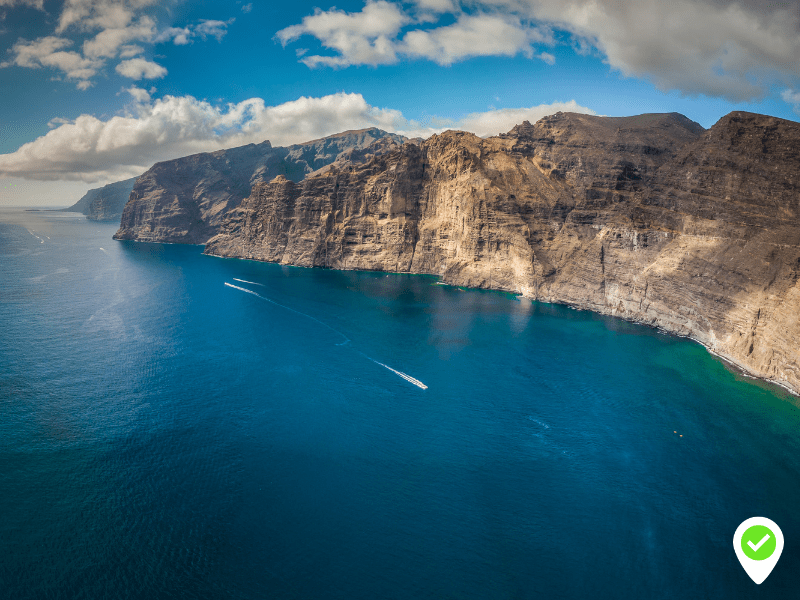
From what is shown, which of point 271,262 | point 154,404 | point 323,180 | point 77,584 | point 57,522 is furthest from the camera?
point 271,262

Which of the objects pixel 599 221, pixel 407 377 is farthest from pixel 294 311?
pixel 599 221

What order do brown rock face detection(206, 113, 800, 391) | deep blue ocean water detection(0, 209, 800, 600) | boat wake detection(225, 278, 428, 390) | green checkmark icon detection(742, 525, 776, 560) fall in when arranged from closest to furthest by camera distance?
deep blue ocean water detection(0, 209, 800, 600) < green checkmark icon detection(742, 525, 776, 560) < boat wake detection(225, 278, 428, 390) < brown rock face detection(206, 113, 800, 391)

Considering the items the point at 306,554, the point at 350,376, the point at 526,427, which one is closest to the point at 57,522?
the point at 306,554

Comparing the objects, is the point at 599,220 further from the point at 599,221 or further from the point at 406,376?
the point at 406,376

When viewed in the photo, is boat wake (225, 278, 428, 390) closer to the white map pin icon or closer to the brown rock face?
the white map pin icon

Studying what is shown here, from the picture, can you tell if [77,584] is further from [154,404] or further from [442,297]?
[442,297]

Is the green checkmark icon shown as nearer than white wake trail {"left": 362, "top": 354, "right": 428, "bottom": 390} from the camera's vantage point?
Yes

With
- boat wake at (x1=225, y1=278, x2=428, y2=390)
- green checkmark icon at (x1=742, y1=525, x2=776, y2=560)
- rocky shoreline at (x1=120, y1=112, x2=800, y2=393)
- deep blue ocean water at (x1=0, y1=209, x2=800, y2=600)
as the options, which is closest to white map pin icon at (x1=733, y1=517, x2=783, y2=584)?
green checkmark icon at (x1=742, y1=525, x2=776, y2=560)
